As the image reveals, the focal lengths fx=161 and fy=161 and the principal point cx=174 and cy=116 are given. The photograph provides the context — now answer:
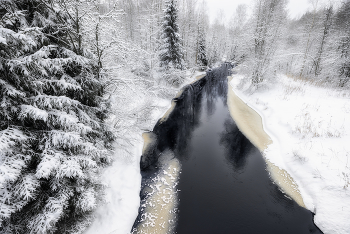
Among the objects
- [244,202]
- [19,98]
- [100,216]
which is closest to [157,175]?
[100,216]

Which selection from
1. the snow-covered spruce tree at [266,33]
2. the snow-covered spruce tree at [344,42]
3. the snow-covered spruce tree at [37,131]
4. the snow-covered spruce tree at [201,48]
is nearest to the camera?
the snow-covered spruce tree at [37,131]

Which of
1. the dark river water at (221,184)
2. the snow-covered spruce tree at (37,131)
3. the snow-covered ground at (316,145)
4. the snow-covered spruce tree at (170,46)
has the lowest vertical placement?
the dark river water at (221,184)

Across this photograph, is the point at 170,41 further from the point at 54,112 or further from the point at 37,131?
the point at 37,131

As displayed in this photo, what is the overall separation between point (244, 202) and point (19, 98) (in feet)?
26.5

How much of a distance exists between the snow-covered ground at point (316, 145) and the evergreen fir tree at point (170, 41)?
10651mm

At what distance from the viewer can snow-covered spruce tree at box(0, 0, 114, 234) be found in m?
3.24

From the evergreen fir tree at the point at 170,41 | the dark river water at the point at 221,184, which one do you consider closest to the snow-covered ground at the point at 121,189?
the dark river water at the point at 221,184

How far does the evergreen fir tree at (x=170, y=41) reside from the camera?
1750cm

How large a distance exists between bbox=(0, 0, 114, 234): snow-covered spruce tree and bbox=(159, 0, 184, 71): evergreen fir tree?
14.7m

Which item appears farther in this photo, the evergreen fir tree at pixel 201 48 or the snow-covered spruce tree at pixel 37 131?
the evergreen fir tree at pixel 201 48

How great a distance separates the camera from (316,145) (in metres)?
8.45

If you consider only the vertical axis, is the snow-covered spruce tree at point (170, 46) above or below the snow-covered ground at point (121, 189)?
above

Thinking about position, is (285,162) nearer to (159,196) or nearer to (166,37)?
(159,196)

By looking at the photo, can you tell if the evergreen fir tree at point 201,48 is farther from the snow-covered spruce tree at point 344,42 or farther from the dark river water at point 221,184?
the dark river water at point 221,184
